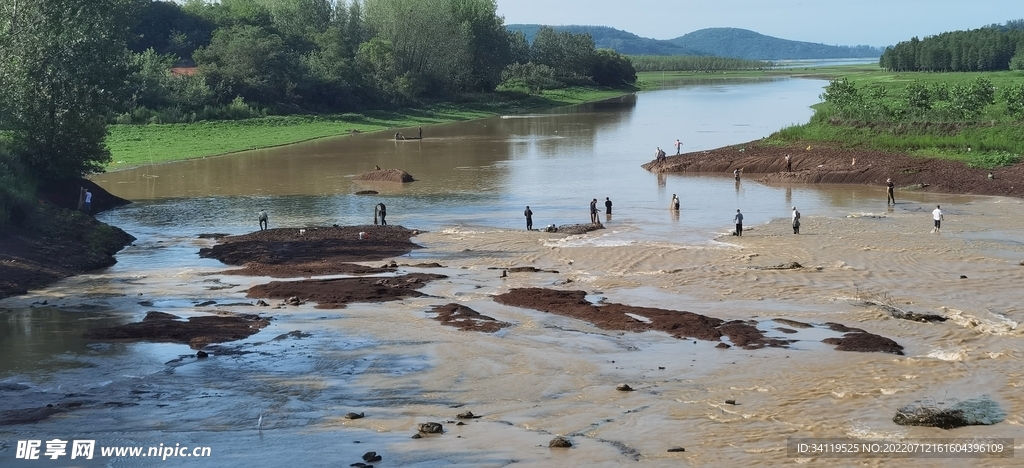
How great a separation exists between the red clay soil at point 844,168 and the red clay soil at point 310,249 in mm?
26165

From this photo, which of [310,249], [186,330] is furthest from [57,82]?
[186,330]

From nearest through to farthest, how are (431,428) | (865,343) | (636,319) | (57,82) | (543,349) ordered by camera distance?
Answer: (431,428) → (865,343) → (543,349) → (636,319) → (57,82)

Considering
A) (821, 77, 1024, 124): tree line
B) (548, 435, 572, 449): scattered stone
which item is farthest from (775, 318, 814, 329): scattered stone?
(821, 77, 1024, 124): tree line

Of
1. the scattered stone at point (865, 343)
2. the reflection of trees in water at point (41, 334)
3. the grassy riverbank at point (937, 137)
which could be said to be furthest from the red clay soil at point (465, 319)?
the grassy riverbank at point (937, 137)

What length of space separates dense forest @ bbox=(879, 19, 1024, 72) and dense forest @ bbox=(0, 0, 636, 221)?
53.4 m

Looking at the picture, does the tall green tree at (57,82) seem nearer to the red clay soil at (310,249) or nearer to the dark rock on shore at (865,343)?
the red clay soil at (310,249)

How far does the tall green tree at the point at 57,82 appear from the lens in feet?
134

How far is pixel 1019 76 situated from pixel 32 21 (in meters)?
125

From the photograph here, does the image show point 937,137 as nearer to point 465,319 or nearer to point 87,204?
point 465,319

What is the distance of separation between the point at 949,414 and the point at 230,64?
88976mm

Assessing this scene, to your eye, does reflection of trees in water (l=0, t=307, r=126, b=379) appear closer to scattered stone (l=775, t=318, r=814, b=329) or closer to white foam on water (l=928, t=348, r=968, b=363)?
scattered stone (l=775, t=318, r=814, b=329)

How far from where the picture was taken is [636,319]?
25.5 metres

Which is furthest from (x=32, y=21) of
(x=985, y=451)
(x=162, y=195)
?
(x=985, y=451)

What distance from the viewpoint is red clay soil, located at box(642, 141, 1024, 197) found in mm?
49469
